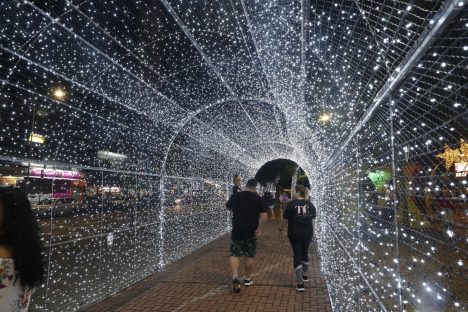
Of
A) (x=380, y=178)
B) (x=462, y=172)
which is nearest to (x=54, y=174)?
(x=380, y=178)

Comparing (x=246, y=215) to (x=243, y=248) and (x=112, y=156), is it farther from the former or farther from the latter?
(x=112, y=156)

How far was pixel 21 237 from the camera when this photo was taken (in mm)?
2322

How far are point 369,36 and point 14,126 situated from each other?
4560mm

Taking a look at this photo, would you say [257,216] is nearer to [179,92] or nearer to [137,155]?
[137,155]

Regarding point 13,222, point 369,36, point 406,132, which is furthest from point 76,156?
point 406,132

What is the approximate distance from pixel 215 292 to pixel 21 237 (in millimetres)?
4223

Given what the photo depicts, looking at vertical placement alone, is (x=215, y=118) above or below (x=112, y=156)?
above

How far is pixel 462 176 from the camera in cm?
114

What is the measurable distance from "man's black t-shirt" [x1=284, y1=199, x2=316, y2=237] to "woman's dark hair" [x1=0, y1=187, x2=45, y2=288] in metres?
4.60

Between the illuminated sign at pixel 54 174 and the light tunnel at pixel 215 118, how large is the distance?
0.08ft

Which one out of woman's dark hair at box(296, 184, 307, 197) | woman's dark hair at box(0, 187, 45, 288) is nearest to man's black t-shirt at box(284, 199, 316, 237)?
woman's dark hair at box(296, 184, 307, 197)

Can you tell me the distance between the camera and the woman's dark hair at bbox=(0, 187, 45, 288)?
2305mm

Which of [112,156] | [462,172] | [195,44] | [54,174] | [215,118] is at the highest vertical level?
[195,44]

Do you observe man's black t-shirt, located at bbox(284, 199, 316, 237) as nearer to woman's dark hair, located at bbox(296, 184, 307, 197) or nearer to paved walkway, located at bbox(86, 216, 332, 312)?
woman's dark hair, located at bbox(296, 184, 307, 197)
